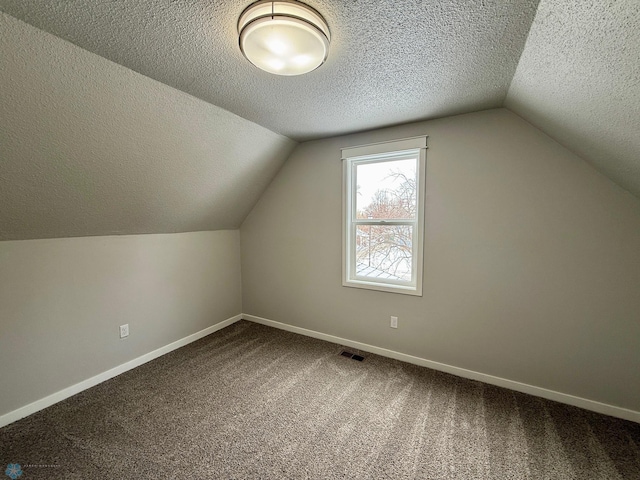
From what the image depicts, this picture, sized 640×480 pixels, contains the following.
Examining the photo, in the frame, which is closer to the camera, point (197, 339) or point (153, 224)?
point (153, 224)

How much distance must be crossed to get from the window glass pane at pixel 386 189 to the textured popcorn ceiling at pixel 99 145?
1034 mm

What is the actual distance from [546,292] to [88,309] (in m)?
3.84

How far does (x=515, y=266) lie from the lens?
2.24 metres

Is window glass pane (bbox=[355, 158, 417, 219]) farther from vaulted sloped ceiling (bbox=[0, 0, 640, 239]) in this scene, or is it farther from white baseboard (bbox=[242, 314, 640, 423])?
white baseboard (bbox=[242, 314, 640, 423])

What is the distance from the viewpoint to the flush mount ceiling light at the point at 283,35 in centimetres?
116

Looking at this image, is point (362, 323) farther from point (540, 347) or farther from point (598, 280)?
point (598, 280)

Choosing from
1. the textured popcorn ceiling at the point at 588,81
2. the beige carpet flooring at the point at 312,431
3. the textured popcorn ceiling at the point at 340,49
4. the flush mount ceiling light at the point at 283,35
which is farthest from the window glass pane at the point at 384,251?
the flush mount ceiling light at the point at 283,35

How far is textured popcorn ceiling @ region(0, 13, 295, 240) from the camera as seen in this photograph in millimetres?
1385

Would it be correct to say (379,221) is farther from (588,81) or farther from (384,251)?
(588,81)

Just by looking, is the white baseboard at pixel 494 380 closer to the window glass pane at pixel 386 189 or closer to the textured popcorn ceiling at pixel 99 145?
the window glass pane at pixel 386 189

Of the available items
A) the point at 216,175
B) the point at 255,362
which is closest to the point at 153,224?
the point at 216,175

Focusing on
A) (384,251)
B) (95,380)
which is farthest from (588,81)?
(95,380)

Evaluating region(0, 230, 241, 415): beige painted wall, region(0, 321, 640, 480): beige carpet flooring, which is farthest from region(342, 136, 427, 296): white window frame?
region(0, 230, 241, 415): beige painted wall

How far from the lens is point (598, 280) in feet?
6.53
